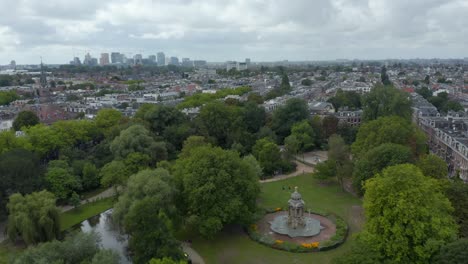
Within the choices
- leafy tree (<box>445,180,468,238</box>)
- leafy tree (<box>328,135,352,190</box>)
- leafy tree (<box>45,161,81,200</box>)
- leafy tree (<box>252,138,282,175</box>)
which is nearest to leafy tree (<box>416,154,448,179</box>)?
leafy tree (<box>445,180,468,238</box>)

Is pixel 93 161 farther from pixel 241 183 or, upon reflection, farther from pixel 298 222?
pixel 298 222

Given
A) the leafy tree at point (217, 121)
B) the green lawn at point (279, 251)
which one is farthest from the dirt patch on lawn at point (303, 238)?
the leafy tree at point (217, 121)

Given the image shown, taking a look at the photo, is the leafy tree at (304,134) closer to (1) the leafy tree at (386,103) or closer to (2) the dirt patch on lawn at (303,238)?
(1) the leafy tree at (386,103)

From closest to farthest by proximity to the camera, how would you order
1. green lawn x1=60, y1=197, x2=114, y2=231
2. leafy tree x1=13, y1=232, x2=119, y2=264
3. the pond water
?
leafy tree x1=13, y1=232, x2=119, y2=264 → the pond water → green lawn x1=60, y1=197, x2=114, y2=231

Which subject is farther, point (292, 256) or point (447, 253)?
point (292, 256)

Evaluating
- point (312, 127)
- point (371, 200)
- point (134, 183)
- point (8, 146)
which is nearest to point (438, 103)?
point (312, 127)

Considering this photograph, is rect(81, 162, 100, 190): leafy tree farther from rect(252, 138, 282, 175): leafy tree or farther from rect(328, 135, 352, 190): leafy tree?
rect(328, 135, 352, 190): leafy tree

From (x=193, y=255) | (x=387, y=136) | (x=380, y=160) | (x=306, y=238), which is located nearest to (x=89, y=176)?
(x=193, y=255)
